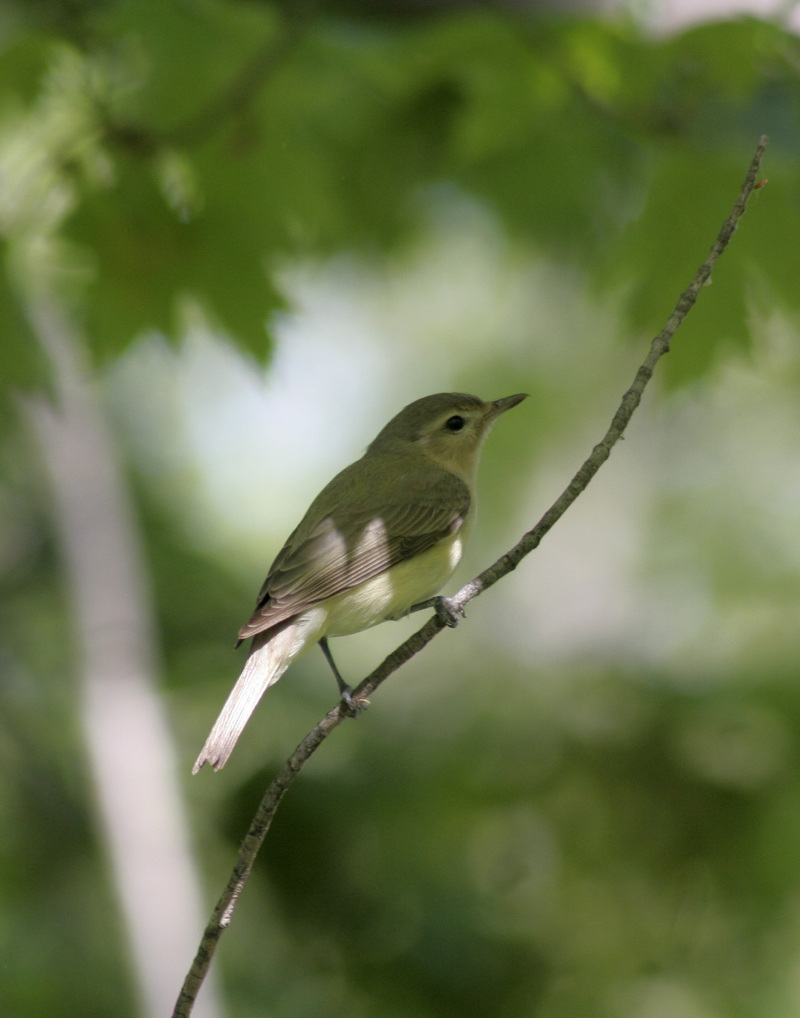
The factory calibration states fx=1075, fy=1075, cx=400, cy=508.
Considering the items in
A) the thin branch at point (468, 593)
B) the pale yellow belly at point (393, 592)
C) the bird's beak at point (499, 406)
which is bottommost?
the thin branch at point (468, 593)

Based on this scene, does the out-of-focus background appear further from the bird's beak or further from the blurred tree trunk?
the bird's beak

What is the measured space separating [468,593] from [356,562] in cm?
99

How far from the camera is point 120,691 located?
462cm

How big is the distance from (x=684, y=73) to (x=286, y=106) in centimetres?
134

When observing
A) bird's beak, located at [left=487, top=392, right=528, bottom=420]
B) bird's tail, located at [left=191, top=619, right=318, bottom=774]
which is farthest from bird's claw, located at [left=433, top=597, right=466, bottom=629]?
bird's beak, located at [left=487, top=392, right=528, bottom=420]

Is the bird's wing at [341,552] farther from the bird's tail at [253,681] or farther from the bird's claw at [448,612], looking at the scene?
the bird's claw at [448,612]

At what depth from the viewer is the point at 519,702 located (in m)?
5.21

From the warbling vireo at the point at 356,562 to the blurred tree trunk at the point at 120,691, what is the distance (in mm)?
851

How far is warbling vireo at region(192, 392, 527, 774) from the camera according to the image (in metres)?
2.78

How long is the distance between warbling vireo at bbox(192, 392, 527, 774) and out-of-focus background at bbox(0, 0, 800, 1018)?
1.86 ft

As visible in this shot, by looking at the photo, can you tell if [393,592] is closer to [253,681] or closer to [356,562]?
[356,562]

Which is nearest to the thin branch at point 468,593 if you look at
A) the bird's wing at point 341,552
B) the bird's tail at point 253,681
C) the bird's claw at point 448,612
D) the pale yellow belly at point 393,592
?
the bird's claw at point 448,612

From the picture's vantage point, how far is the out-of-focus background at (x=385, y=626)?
348 centimetres

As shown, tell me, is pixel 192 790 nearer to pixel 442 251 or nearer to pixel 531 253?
pixel 531 253
